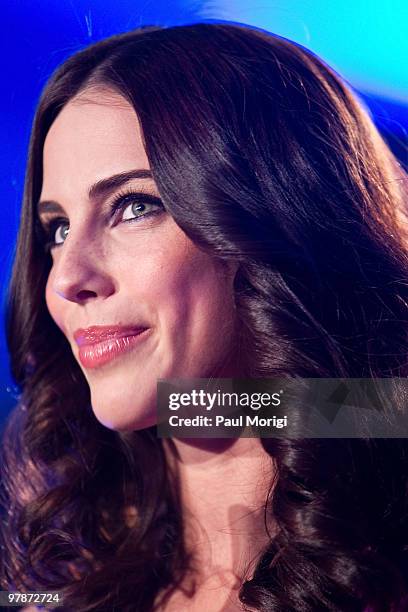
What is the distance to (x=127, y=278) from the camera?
0.90 meters

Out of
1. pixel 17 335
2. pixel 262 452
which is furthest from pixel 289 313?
pixel 17 335

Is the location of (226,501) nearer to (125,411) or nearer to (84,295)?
(125,411)

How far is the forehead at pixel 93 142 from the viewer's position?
89 centimetres

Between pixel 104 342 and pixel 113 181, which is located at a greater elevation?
pixel 113 181

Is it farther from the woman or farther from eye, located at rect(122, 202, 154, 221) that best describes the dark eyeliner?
eye, located at rect(122, 202, 154, 221)

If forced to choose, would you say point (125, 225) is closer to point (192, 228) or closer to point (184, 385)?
point (192, 228)

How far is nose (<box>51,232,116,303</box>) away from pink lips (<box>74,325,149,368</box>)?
53 millimetres

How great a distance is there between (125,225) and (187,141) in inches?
5.8

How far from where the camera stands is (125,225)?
92 centimetres

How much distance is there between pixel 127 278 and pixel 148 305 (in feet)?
0.16

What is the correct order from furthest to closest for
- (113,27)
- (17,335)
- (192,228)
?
(17,335)
(113,27)
(192,228)

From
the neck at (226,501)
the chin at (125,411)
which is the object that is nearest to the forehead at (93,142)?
the chin at (125,411)

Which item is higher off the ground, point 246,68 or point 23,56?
point 23,56

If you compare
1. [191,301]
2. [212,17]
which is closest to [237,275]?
[191,301]
